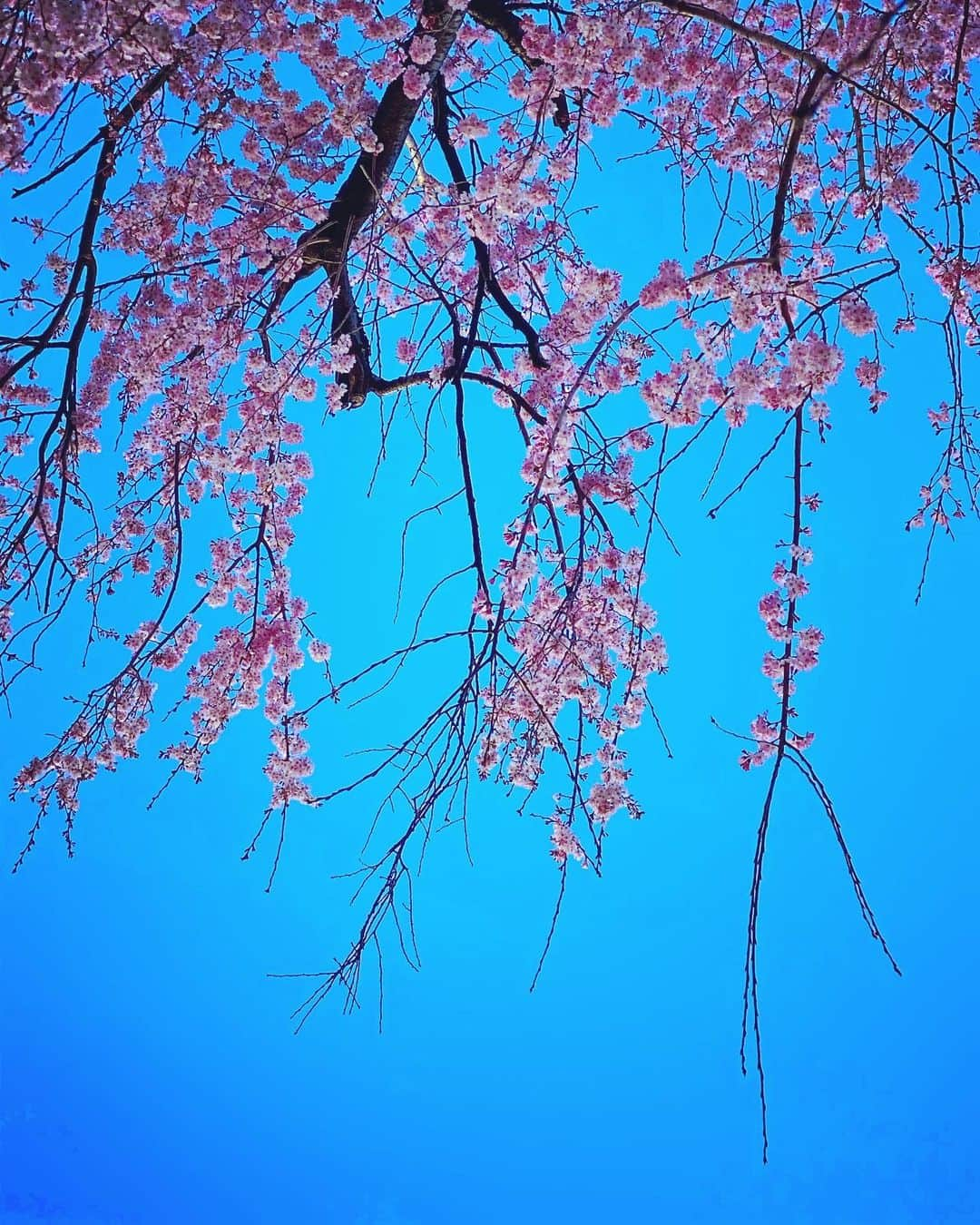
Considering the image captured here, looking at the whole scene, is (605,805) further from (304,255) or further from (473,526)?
(304,255)

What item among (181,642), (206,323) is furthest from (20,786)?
(206,323)

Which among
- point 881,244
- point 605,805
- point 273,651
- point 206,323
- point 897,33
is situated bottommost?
point 605,805

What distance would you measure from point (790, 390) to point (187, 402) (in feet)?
5.87

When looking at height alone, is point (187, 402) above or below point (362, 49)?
below

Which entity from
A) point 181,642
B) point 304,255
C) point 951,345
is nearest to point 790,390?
point 951,345

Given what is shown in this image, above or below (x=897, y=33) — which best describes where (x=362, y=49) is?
above

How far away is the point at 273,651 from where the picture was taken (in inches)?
122

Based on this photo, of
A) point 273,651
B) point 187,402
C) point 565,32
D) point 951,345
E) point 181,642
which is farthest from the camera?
point 181,642

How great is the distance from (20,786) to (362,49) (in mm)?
2628

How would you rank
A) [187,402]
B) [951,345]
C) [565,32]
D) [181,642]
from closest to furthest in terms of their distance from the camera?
[951,345]
[565,32]
[187,402]
[181,642]

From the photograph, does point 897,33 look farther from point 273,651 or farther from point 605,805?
point 273,651

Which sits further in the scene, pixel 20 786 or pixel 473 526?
pixel 20 786

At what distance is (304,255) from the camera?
9.49 ft

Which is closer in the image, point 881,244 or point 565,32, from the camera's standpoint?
point 565,32
